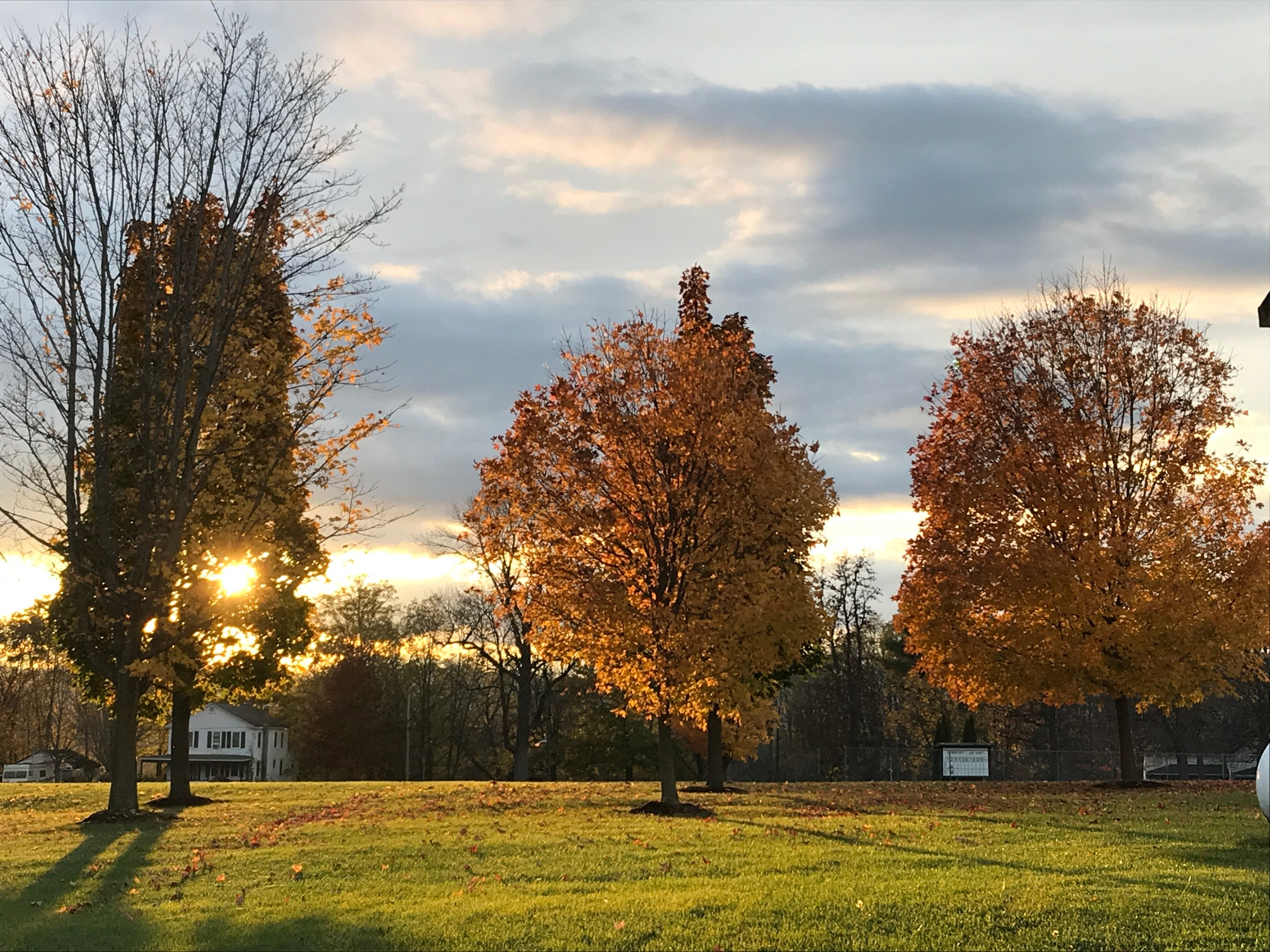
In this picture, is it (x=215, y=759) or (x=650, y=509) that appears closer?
(x=650, y=509)

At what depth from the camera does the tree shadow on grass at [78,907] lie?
359 inches

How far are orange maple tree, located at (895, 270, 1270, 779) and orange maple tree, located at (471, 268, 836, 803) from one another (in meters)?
6.41

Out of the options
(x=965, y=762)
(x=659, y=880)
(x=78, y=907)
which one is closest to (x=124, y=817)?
(x=78, y=907)

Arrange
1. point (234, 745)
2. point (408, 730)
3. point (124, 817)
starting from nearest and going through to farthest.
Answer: point (124, 817) → point (408, 730) → point (234, 745)

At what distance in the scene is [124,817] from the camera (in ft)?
62.3

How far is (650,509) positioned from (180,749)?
42.3 feet

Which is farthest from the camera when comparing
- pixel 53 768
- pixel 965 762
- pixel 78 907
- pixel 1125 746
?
pixel 53 768

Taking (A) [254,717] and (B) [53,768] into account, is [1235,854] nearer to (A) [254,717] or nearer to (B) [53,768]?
(A) [254,717]

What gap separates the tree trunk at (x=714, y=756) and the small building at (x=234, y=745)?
209 feet

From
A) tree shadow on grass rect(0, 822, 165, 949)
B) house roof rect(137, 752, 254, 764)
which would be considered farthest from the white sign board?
house roof rect(137, 752, 254, 764)

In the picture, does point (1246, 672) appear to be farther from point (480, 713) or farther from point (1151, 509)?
point (480, 713)

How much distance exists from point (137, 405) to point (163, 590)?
Answer: 3.79m

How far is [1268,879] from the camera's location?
10.0 m

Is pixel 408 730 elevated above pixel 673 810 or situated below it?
below
